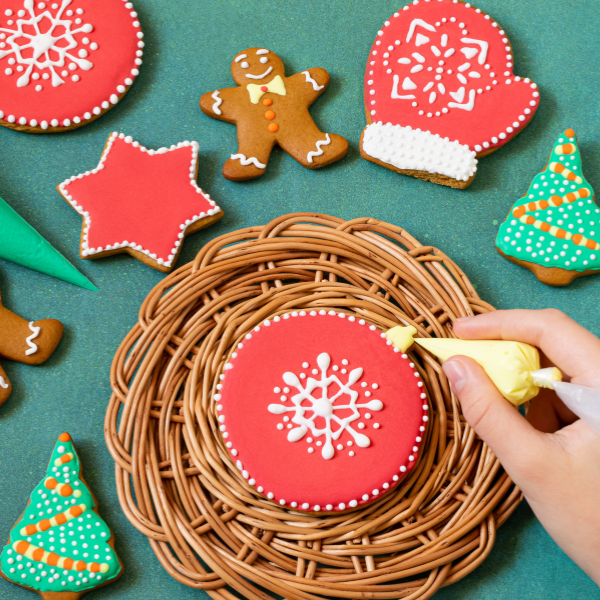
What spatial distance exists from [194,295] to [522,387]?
474mm

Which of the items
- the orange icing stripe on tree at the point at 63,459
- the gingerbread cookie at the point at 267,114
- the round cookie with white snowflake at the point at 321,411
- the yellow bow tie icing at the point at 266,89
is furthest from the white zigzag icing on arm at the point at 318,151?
the orange icing stripe on tree at the point at 63,459

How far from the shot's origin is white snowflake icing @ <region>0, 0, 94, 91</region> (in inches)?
38.1

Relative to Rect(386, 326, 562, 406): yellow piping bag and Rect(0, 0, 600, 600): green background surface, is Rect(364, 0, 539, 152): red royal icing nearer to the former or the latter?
Rect(0, 0, 600, 600): green background surface

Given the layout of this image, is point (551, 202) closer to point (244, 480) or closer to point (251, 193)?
point (251, 193)

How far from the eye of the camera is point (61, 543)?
32.0 inches

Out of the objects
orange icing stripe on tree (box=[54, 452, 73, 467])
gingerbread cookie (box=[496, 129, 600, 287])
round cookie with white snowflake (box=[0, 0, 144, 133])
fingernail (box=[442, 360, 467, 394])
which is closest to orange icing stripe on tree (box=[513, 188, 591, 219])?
gingerbread cookie (box=[496, 129, 600, 287])

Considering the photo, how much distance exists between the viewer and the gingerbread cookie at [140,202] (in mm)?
916

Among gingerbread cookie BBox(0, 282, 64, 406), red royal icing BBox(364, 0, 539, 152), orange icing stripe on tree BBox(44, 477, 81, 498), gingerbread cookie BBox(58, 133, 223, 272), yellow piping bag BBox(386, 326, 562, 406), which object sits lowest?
orange icing stripe on tree BBox(44, 477, 81, 498)

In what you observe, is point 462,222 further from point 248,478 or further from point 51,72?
point 51,72

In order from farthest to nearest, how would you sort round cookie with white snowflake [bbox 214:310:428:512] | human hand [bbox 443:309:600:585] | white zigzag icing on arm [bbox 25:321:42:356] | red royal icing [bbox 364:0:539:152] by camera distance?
red royal icing [bbox 364:0:539:152] < white zigzag icing on arm [bbox 25:321:42:356] < round cookie with white snowflake [bbox 214:310:428:512] < human hand [bbox 443:309:600:585]

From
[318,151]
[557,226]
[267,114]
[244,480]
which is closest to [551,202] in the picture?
[557,226]

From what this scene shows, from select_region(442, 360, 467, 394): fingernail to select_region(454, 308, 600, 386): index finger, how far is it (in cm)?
9

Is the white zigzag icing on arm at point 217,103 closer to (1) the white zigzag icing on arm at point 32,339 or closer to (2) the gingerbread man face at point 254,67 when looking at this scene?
(2) the gingerbread man face at point 254,67

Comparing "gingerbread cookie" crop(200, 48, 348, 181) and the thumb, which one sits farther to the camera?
"gingerbread cookie" crop(200, 48, 348, 181)
